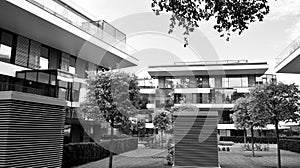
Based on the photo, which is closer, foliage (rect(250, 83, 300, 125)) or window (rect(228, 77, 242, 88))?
foliage (rect(250, 83, 300, 125))

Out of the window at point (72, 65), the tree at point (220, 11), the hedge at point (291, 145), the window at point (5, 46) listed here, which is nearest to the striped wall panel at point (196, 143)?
the tree at point (220, 11)

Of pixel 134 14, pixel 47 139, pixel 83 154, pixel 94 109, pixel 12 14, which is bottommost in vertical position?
pixel 83 154

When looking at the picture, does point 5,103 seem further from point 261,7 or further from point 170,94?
point 170,94

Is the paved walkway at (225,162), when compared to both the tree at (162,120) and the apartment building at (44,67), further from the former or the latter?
the tree at (162,120)

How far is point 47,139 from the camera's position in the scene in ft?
38.3

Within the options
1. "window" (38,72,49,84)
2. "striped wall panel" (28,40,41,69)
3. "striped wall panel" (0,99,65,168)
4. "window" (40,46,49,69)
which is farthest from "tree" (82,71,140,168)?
"window" (40,46,49,69)

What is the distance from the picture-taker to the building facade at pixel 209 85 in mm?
43344

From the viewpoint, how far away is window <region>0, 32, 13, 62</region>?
16.7 meters

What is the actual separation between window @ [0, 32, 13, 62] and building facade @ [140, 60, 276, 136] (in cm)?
2945

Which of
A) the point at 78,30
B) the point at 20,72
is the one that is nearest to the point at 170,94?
the point at 78,30

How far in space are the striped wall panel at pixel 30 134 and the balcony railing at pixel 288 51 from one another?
20.2 metres

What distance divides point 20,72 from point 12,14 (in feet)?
10.9

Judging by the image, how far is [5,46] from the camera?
667 inches

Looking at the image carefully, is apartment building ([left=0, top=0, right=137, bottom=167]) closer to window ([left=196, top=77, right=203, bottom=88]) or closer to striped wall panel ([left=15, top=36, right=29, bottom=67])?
striped wall panel ([left=15, top=36, right=29, bottom=67])
